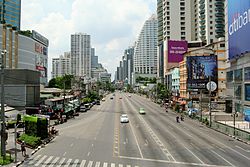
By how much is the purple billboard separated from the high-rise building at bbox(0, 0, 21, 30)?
76.4m

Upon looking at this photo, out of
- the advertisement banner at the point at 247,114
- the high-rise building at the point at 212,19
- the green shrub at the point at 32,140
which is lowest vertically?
the green shrub at the point at 32,140

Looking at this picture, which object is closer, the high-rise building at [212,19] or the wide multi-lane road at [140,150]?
the wide multi-lane road at [140,150]

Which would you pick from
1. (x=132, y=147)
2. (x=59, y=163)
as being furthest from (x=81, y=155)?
(x=132, y=147)

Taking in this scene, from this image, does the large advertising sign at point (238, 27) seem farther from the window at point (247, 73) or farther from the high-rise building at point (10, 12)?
the high-rise building at point (10, 12)

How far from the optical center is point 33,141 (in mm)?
38000

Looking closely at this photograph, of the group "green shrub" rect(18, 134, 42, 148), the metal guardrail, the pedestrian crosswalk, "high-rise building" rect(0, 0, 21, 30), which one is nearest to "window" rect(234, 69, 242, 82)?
the metal guardrail

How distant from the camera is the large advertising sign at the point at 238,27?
65.5 metres

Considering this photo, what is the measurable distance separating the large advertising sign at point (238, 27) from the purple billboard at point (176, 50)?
71.8m

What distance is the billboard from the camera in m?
94.9

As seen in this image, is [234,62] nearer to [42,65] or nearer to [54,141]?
[54,141]

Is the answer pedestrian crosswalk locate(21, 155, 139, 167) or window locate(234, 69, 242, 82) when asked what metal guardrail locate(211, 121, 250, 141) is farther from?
window locate(234, 69, 242, 82)

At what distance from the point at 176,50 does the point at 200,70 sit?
58925 mm

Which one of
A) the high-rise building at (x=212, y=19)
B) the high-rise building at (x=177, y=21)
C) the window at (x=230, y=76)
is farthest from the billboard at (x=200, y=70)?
the high-rise building at (x=177, y=21)

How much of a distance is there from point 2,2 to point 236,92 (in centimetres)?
12322
